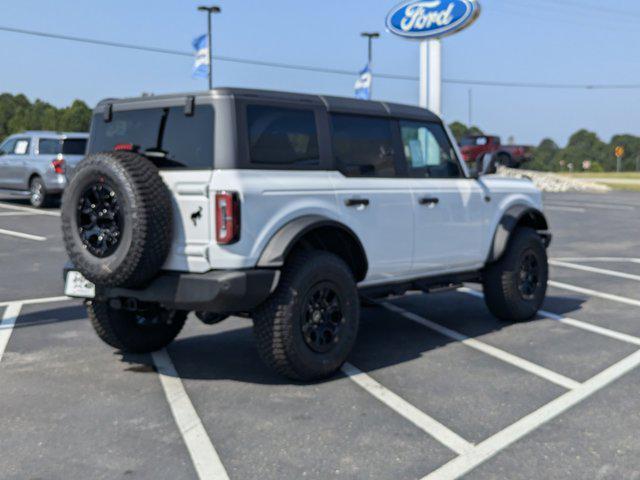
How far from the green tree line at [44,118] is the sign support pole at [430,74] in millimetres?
59590

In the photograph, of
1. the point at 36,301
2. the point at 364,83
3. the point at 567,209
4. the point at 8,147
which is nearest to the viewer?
the point at 36,301

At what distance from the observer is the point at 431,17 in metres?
16.8

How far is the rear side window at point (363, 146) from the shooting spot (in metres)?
5.55

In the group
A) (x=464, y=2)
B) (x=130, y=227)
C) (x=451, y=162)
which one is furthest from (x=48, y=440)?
(x=464, y=2)

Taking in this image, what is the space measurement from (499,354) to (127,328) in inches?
111

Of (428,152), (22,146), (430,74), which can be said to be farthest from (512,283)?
(22,146)

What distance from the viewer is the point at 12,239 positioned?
13023 millimetres

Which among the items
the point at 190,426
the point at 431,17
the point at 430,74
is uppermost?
the point at 431,17

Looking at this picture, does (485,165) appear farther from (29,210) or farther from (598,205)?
(598,205)

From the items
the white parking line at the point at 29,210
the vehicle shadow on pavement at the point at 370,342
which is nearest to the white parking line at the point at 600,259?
the vehicle shadow on pavement at the point at 370,342

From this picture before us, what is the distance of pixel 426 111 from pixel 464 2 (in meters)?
10.4

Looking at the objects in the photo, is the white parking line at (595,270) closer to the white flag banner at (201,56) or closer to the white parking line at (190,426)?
the white parking line at (190,426)

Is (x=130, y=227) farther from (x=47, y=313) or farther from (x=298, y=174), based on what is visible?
(x=47, y=313)

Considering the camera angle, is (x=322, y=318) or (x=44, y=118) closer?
(x=322, y=318)
